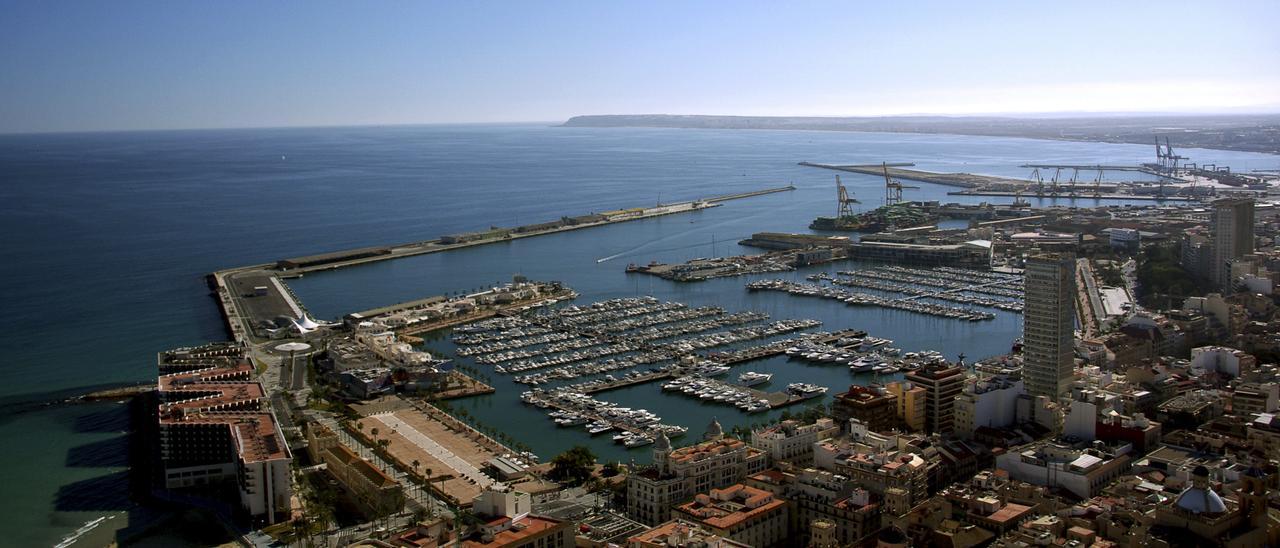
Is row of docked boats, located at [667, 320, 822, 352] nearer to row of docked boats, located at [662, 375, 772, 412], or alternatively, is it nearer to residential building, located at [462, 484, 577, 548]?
row of docked boats, located at [662, 375, 772, 412]

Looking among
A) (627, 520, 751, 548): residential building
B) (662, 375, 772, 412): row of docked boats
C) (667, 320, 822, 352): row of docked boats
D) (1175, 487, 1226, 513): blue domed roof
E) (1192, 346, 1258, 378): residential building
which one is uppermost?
(1175, 487, 1226, 513): blue domed roof

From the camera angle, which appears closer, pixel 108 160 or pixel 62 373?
pixel 62 373

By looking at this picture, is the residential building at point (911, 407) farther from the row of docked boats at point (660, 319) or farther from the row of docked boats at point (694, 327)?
the row of docked boats at point (660, 319)

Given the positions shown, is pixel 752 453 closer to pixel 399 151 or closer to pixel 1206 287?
pixel 1206 287

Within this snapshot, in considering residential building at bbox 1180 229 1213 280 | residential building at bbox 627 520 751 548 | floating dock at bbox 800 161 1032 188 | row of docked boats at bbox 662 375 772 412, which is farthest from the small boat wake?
floating dock at bbox 800 161 1032 188

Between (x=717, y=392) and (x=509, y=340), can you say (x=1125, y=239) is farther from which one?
(x=509, y=340)

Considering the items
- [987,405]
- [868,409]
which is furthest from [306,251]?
[987,405]

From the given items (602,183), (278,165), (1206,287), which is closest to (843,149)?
(602,183)
